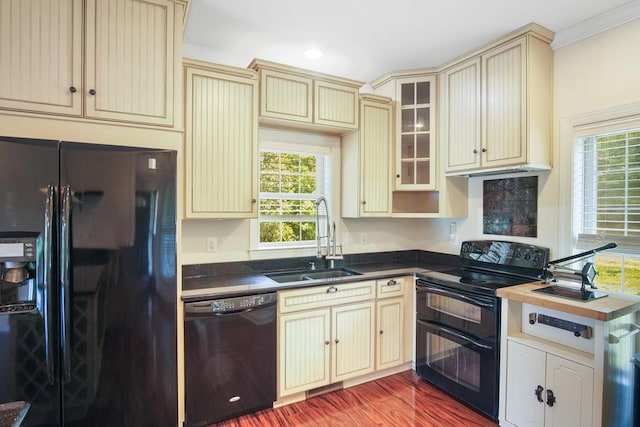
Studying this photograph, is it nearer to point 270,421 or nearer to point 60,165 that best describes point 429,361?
point 270,421

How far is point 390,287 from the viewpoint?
9.52 feet

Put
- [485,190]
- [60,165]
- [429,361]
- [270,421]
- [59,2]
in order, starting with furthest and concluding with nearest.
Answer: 1. [485,190]
2. [429,361]
3. [270,421]
4. [59,2]
5. [60,165]

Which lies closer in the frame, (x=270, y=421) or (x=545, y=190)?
(x=270, y=421)

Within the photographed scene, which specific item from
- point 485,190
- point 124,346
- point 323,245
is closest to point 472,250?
point 485,190

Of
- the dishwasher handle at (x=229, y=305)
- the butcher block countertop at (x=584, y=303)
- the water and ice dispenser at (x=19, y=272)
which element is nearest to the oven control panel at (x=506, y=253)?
the butcher block countertop at (x=584, y=303)

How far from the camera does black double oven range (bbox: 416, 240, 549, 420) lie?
2.34 m

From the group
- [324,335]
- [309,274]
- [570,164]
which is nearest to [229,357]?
[324,335]

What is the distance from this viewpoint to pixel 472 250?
3.06 meters

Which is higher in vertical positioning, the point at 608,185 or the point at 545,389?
the point at 608,185

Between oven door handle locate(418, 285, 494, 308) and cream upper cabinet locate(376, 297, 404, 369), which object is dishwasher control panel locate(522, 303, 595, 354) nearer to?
oven door handle locate(418, 285, 494, 308)

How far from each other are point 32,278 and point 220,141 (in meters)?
1.34

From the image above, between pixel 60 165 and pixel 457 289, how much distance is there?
2.55 meters

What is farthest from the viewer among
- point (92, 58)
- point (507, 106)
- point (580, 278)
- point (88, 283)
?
point (507, 106)

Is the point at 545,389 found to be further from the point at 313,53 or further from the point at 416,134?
the point at 313,53
